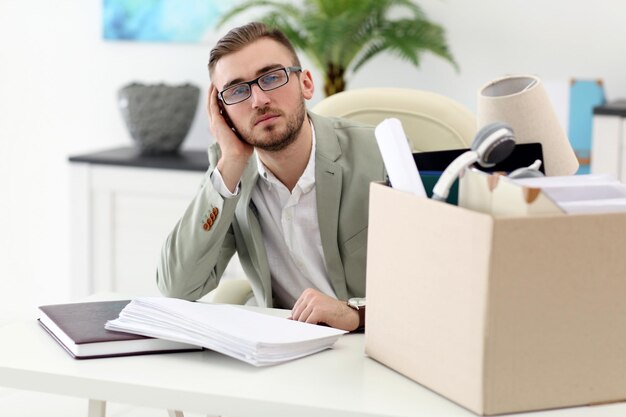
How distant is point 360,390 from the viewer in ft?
4.06

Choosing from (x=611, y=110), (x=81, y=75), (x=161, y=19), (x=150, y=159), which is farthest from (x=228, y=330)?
(x=81, y=75)

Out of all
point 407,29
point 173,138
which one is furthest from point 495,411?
point 173,138

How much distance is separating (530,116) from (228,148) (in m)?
0.72

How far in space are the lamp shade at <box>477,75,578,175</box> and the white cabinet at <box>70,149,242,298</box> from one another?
2231 mm

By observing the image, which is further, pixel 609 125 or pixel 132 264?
pixel 132 264

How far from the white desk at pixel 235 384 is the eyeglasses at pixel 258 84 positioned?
0.73m

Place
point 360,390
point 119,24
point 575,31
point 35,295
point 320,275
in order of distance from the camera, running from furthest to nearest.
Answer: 1. point 35,295
2. point 119,24
3. point 575,31
4. point 320,275
5. point 360,390

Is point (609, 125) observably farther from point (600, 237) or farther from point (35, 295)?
point (35, 295)

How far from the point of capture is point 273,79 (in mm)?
1998

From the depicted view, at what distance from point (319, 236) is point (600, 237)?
106 centimetres

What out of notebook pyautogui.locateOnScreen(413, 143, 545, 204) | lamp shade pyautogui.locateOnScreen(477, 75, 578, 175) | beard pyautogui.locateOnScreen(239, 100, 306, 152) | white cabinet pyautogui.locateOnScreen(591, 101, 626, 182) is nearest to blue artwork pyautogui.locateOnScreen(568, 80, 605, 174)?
white cabinet pyautogui.locateOnScreen(591, 101, 626, 182)

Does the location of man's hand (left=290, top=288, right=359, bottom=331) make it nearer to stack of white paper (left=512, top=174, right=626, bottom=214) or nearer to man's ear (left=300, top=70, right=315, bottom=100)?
stack of white paper (left=512, top=174, right=626, bottom=214)

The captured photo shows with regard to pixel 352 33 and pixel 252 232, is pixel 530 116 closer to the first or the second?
pixel 252 232

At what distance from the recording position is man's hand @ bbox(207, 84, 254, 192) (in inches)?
77.5
